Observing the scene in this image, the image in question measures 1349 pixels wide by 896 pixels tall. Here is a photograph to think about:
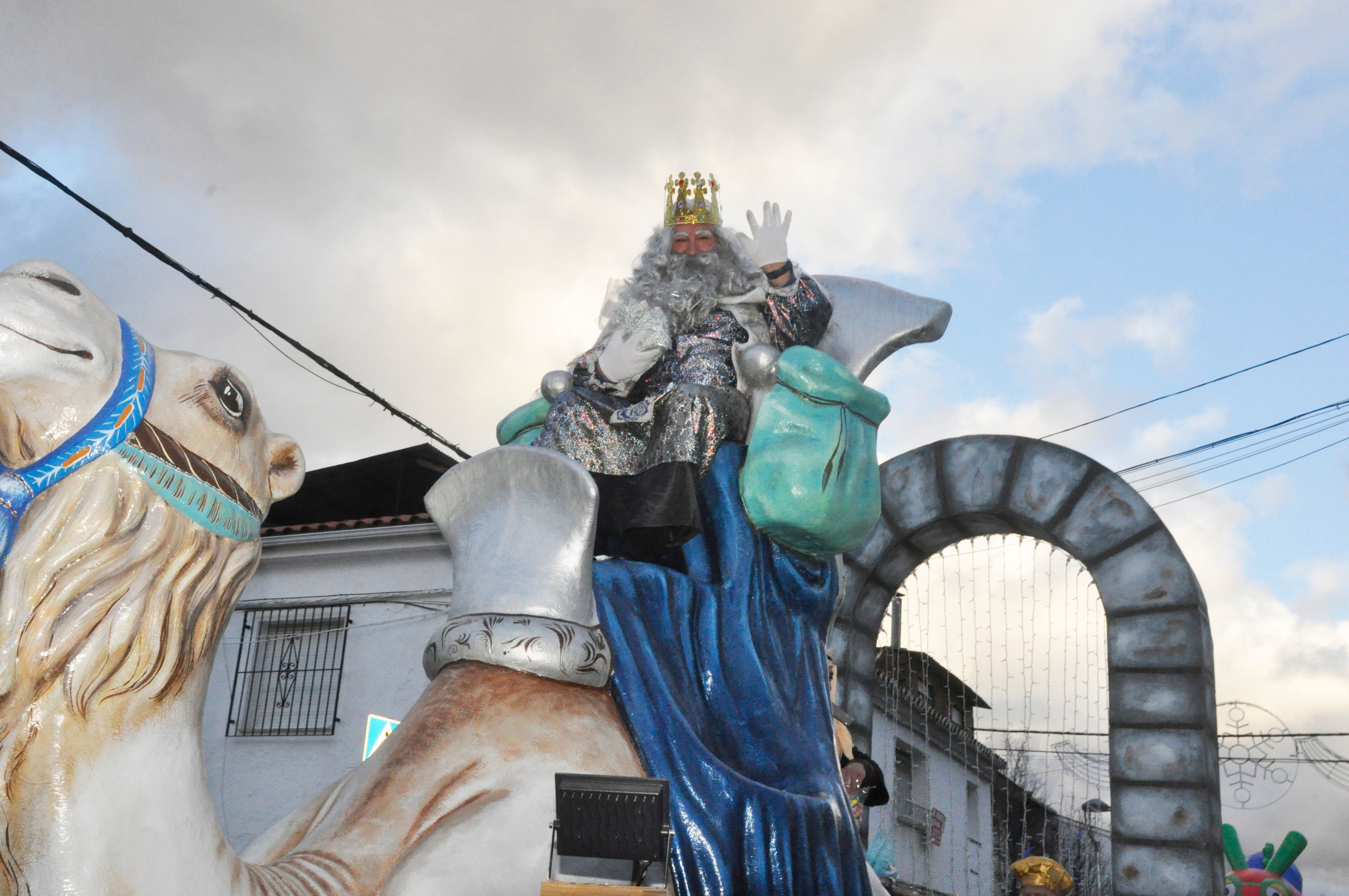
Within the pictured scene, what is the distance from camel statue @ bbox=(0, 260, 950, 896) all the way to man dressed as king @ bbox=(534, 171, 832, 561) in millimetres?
967

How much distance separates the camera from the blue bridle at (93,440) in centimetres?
169

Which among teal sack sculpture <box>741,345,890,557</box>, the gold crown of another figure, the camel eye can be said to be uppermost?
teal sack sculpture <box>741,345,890,557</box>

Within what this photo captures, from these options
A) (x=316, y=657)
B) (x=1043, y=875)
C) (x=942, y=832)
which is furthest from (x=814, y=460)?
(x=942, y=832)

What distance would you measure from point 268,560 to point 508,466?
10436 mm

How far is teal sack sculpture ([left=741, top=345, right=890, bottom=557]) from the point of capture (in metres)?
3.09

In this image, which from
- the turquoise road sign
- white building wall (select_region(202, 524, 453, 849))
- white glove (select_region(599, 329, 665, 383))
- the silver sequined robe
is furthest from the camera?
white building wall (select_region(202, 524, 453, 849))

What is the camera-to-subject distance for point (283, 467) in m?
2.03

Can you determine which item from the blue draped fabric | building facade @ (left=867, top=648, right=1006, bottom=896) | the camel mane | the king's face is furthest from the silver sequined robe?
building facade @ (left=867, top=648, right=1006, bottom=896)

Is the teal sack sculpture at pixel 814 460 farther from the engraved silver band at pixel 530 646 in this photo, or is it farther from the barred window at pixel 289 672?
the barred window at pixel 289 672

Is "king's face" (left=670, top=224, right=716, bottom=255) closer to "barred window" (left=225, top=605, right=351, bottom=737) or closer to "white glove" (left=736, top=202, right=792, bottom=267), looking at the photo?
"white glove" (left=736, top=202, right=792, bottom=267)

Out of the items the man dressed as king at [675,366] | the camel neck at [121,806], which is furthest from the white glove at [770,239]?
the camel neck at [121,806]

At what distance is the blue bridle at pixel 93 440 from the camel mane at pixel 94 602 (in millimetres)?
14

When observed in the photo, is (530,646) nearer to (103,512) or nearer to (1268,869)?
(103,512)

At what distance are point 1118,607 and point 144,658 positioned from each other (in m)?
4.18
